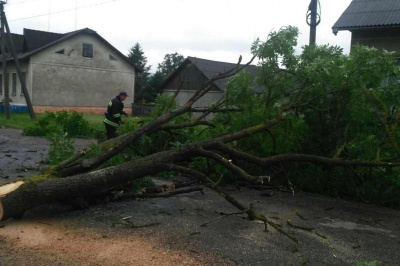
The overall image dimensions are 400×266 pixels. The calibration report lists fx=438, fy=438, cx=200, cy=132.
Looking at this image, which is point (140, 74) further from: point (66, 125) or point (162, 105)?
point (162, 105)

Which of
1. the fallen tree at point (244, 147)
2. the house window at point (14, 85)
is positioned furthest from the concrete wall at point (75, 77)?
the fallen tree at point (244, 147)

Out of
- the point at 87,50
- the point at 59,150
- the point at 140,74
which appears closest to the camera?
the point at 59,150

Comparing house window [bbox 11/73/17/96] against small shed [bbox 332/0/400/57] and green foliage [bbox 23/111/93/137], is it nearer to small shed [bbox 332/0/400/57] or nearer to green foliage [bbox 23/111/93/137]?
green foliage [bbox 23/111/93/137]

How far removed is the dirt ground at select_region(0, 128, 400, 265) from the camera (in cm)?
387

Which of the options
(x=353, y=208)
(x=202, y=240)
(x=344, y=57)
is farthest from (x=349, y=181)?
(x=202, y=240)

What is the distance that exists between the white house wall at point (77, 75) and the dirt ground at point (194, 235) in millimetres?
24747

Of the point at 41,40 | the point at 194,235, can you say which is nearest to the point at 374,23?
the point at 194,235

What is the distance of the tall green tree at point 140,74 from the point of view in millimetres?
42344

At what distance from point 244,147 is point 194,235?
289cm

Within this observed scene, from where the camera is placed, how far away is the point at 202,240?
4332 millimetres

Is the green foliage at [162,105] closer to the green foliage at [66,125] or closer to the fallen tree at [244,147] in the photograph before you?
the fallen tree at [244,147]

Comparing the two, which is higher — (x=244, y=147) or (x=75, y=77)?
(x=75, y=77)

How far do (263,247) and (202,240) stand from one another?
600 millimetres

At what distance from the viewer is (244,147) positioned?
713cm
